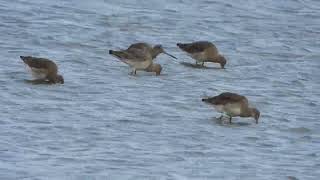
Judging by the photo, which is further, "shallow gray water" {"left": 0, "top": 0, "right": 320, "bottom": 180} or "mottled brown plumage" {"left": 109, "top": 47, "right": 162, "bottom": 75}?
"mottled brown plumage" {"left": 109, "top": 47, "right": 162, "bottom": 75}

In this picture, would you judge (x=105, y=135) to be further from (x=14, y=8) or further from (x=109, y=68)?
(x=14, y=8)

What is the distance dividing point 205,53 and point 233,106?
379cm

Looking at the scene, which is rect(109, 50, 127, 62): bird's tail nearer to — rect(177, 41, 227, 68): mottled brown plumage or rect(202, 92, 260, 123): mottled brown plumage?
rect(177, 41, 227, 68): mottled brown plumage

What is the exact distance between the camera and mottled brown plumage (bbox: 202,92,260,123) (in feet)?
46.2

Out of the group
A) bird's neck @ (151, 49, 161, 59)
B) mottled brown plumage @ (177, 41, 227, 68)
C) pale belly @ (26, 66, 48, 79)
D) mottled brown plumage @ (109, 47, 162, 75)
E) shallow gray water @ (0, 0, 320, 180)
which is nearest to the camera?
shallow gray water @ (0, 0, 320, 180)

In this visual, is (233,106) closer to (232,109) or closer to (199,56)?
(232,109)

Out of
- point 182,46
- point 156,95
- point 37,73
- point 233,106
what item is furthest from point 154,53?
point 233,106

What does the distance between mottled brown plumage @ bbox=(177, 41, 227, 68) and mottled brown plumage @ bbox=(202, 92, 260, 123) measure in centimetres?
358

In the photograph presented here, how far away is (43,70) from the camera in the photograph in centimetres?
1549

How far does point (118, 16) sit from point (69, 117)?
8.27 m

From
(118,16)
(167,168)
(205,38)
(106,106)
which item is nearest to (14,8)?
(118,16)

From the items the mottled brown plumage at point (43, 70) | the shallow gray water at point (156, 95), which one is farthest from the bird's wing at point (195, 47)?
the mottled brown plumage at point (43, 70)

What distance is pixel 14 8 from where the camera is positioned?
70.8ft

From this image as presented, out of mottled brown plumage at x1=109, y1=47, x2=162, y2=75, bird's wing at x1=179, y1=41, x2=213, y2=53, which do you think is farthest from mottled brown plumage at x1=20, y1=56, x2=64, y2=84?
bird's wing at x1=179, y1=41, x2=213, y2=53
